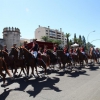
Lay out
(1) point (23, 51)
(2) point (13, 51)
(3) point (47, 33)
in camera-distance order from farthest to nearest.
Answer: (3) point (47, 33)
(2) point (13, 51)
(1) point (23, 51)

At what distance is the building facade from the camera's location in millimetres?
49500

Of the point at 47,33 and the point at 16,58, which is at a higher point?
the point at 47,33

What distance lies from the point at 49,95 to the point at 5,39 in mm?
45434

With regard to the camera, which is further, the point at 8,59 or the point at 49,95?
the point at 8,59

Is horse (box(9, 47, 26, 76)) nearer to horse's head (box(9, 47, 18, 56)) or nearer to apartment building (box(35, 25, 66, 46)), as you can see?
horse's head (box(9, 47, 18, 56))

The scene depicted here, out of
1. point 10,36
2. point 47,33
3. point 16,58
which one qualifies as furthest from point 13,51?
point 47,33

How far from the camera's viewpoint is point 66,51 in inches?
608

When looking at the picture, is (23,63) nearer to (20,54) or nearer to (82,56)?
(20,54)

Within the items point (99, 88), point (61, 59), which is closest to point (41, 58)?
point (61, 59)

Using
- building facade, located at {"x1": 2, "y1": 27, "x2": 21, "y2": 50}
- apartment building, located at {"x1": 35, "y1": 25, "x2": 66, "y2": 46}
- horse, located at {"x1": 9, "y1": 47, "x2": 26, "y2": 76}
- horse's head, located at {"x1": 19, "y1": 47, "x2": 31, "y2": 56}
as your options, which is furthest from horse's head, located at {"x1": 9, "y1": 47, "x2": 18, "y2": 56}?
apartment building, located at {"x1": 35, "y1": 25, "x2": 66, "y2": 46}

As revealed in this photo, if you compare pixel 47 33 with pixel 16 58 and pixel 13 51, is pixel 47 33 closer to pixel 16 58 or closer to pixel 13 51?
pixel 16 58

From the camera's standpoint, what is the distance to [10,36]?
164 feet

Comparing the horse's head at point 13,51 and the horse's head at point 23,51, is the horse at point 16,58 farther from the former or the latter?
the horse's head at point 23,51

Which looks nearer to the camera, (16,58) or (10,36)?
(16,58)
